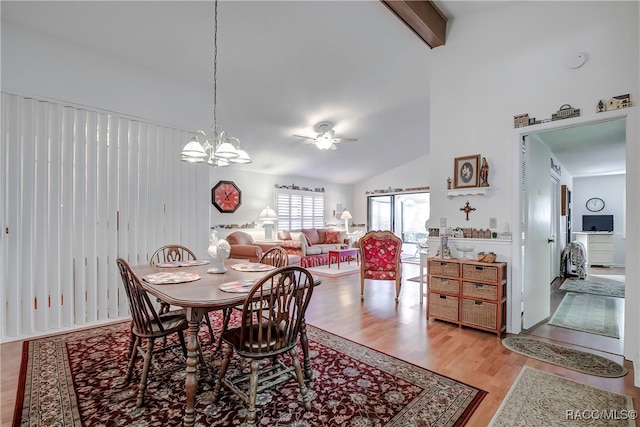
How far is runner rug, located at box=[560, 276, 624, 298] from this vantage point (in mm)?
4758

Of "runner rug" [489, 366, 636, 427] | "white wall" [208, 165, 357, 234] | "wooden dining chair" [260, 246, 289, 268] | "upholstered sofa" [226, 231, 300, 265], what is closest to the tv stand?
"runner rug" [489, 366, 636, 427]

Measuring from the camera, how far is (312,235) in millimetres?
8055

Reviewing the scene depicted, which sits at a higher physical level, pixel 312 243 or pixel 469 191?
pixel 469 191

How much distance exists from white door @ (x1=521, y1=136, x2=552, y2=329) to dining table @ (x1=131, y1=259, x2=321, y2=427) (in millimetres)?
2576

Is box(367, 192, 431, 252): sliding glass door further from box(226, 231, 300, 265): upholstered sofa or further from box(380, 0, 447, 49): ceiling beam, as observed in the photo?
box(380, 0, 447, 49): ceiling beam

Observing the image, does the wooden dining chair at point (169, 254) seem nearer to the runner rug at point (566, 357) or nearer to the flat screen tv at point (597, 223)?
the runner rug at point (566, 357)

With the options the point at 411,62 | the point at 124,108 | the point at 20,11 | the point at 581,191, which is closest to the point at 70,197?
the point at 124,108

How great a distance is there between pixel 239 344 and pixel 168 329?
0.62m

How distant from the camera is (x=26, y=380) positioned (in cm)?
222

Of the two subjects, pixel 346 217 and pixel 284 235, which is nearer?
pixel 284 235

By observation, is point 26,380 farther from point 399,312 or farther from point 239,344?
point 399,312

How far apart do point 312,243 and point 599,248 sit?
6924mm

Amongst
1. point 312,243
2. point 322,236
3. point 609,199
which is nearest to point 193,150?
point 312,243

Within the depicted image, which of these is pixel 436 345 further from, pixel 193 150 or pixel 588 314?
pixel 193 150
